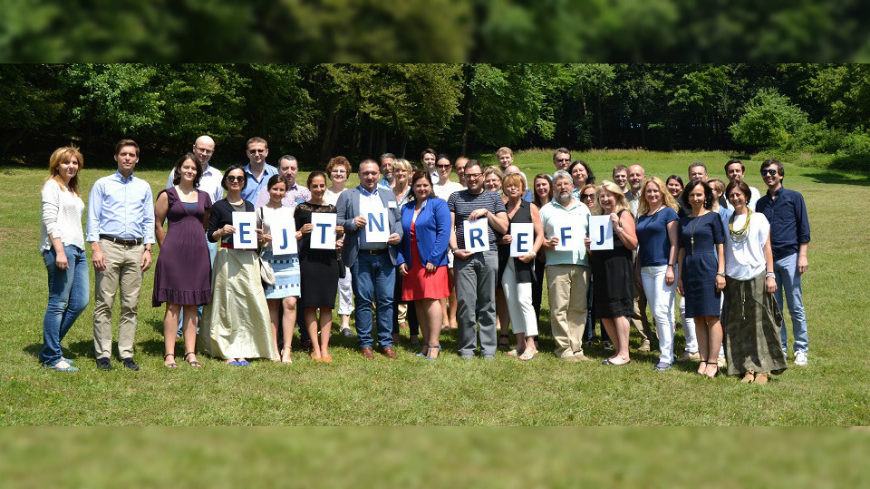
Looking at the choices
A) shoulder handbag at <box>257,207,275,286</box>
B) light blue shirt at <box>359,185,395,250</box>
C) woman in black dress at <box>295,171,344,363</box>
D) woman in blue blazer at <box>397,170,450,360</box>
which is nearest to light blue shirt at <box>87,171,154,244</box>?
shoulder handbag at <box>257,207,275,286</box>

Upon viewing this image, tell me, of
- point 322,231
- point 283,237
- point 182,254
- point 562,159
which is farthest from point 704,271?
point 182,254

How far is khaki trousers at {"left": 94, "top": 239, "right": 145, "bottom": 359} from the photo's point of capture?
24.5ft

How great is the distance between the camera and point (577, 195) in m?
9.55

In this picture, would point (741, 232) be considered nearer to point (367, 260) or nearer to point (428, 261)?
point (428, 261)

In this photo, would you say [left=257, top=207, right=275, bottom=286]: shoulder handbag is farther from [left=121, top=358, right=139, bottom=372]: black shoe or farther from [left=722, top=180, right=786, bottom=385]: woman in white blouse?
[left=722, top=180, right=786, bottom=385]: woman in white blouse

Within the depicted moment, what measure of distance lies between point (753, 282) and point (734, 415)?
6.00 feet

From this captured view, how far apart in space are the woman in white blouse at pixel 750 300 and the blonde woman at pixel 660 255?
66cm


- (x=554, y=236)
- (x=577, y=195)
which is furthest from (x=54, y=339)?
(x=577, y=195)

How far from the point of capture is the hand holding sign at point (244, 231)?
801cm

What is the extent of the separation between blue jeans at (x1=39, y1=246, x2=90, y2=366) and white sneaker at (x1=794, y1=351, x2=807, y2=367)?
7.93 metres

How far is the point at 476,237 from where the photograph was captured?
8.86 meters

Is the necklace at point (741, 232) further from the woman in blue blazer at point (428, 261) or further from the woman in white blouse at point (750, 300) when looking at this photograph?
the woman in blue blazer at point (428, 261)

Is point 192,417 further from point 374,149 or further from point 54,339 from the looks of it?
point 374,149

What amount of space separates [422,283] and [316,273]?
126 centimetres
